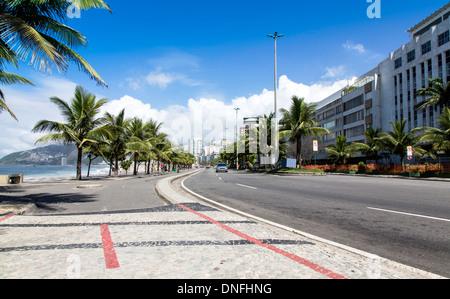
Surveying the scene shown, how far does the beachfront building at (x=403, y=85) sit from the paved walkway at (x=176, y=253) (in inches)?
1421

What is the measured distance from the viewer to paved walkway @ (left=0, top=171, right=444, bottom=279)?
105 inches

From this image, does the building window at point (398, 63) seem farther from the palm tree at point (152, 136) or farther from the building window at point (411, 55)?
the palm tree at point (152, 136)

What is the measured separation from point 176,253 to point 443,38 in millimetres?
51605

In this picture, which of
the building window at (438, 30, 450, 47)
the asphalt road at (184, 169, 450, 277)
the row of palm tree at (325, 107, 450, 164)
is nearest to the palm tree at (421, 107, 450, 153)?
the row of palm tree at (325, 107, 450, 164)

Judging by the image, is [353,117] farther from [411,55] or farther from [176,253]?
[176,253]

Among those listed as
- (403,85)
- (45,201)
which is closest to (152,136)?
(45,201)

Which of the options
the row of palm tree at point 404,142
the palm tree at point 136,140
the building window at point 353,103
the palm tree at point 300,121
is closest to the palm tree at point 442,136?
the row of palm tree at point 404,142

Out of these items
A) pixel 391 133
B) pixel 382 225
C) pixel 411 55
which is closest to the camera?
pixel 382 225

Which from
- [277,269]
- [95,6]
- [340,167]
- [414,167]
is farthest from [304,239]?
[340,167]

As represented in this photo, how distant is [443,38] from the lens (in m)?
38.1

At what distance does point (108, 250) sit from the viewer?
3336mm

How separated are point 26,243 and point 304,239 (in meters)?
4.19

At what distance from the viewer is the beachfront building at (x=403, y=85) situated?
3884cm
